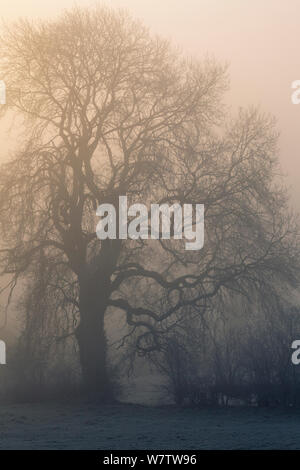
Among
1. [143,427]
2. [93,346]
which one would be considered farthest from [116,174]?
[143,427]

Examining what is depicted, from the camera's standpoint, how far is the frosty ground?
15836 millimetres

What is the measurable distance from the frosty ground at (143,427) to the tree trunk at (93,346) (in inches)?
36.7

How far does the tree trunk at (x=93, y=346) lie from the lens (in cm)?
2281

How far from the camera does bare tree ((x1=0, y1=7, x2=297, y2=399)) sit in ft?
72.8

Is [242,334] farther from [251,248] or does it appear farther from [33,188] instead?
[33,188]

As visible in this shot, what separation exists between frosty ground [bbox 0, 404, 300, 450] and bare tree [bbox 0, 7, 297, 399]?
7.25ft

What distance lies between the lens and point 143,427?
1833 centimetres

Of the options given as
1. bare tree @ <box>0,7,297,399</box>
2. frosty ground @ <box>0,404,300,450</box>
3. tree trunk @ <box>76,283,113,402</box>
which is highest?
bare tree @ <box>0,7,297,399</box>

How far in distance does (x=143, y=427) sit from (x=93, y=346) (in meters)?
4.90

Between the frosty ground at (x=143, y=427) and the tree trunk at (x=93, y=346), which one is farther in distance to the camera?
the tree trunk at (x=93, y=346)

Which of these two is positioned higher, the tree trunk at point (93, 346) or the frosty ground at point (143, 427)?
the tree trunk at point (93, 346)

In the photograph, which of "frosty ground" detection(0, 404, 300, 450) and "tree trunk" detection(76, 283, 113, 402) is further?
"tree trunk" detection(76, 283, 113, 402)

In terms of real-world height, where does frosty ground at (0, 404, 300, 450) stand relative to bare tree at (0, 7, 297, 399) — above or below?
below
